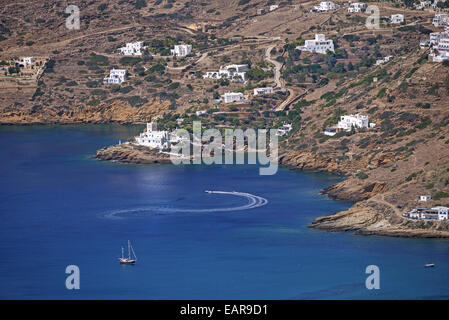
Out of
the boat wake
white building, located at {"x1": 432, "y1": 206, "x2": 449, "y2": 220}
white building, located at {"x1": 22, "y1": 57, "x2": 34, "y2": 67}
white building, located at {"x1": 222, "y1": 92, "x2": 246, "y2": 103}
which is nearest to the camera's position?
white building, located at {"x1": 432, "y1": 206, "x2": 449, "y2": 220}

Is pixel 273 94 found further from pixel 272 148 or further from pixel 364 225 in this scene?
pixel 364 225

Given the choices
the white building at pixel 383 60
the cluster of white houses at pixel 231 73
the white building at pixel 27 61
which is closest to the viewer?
the white building at pixel 383 60

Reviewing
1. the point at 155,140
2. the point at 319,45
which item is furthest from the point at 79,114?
the point at 155,140

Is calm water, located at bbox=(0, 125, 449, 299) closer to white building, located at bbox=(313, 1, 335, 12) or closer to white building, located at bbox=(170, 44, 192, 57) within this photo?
white building, located at bbox=(170, 44, 192, 57)

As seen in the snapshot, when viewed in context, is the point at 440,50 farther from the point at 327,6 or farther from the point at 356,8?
the point at 327,6

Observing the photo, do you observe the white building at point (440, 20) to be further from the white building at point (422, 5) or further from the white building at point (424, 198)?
the white building at point (424, 198)

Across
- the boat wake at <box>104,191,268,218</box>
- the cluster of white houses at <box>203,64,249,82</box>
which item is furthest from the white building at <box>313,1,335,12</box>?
the boat wake at <box>104,191,268,218</box>

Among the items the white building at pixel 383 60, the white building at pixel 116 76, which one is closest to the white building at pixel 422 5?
the white building at pixel 383 60
